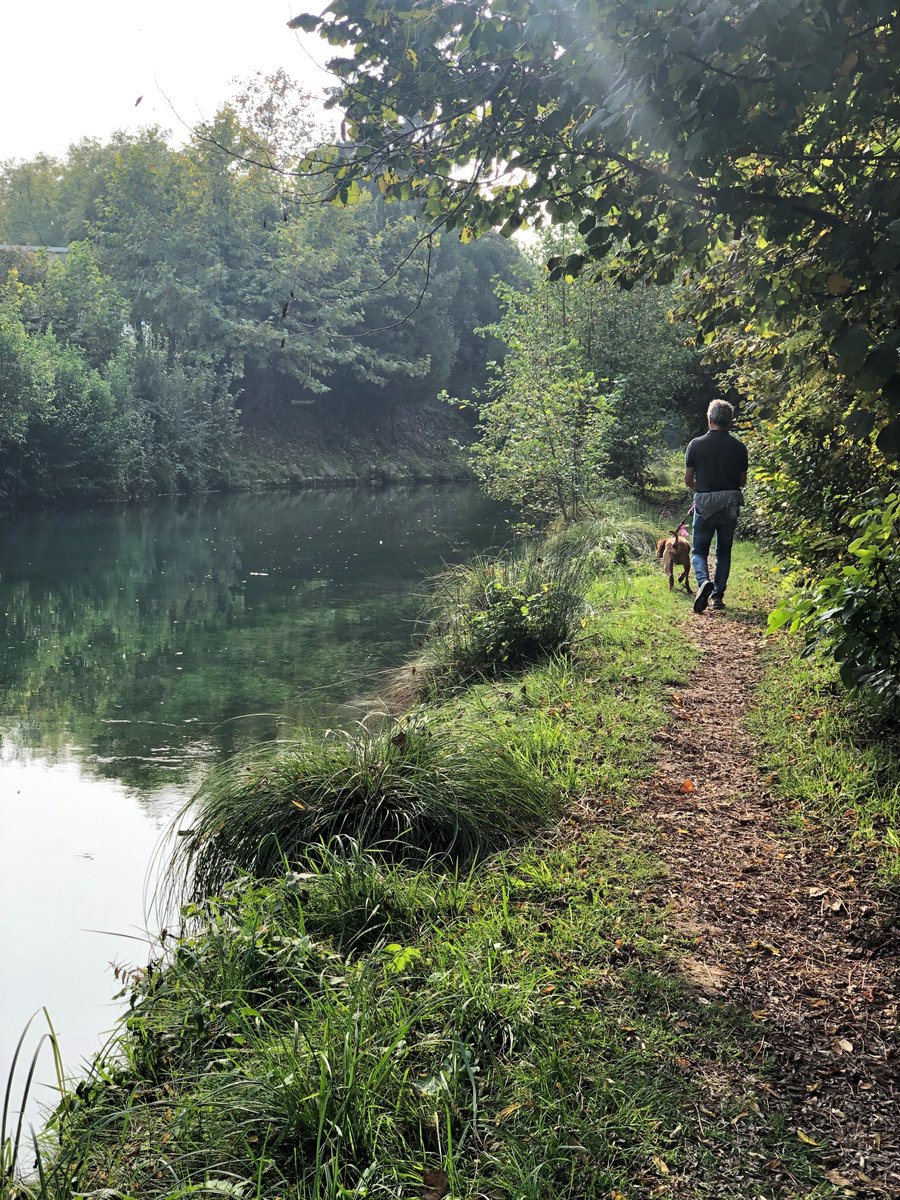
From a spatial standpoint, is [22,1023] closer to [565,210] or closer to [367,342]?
[565,210]

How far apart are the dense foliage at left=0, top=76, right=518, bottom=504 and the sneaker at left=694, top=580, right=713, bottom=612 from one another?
46.2 ft

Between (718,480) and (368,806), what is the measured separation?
19.9 feet

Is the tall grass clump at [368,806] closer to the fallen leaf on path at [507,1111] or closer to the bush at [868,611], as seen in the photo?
the bush at [868,611]

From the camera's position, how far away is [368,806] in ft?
16.5

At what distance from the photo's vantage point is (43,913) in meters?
5.36

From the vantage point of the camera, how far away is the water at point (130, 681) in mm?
5145

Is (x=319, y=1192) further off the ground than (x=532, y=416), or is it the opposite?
(x=532, y=416)

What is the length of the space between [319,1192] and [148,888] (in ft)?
11.1

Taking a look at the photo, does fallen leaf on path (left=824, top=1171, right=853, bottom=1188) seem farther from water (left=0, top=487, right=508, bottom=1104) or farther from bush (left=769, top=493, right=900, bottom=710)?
water (left=0, top=487, right=508, bottom=1104)

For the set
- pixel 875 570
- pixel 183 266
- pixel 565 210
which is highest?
pixel 183 266

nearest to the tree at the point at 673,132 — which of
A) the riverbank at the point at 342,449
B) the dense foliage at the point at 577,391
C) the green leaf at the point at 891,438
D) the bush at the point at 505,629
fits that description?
the green leaf at the point at 891,438

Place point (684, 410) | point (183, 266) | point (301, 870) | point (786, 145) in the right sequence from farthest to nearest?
1. point (183, 266)
2. point (684, 410)
3. point (301, 870)
4. point (786, 145)

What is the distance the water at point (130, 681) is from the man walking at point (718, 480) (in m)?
3.66

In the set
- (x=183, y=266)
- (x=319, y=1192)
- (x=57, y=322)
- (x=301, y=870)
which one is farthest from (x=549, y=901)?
(x=183, y=266)
